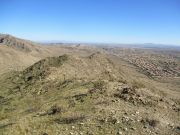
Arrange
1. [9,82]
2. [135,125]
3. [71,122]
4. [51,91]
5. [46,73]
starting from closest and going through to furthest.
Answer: [135,125] < [71,122] < [51,91] < [46,73] < [9,82]

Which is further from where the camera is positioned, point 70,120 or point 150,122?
point 70,120

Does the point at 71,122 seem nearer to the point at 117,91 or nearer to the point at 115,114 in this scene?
the point at 115,114

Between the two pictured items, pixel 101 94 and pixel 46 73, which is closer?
pixel 101 94

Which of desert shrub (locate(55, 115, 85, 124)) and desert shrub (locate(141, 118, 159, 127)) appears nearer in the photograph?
desert shrub (locate(141, 118, 159, 127))

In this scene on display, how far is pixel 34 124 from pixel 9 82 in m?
23.9

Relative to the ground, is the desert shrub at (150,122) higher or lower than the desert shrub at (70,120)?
higher

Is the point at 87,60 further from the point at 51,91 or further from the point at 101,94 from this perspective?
the point at 101,94

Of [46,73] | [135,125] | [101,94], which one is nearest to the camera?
[135,125]

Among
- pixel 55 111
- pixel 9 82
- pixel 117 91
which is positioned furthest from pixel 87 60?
pixel 55 111

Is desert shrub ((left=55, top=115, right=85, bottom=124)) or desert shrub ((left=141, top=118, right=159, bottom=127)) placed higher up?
desert shrub ((left=141, top=118, right=159, bottom=127))

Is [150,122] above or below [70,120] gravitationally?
above

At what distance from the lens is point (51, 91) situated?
25.0 m

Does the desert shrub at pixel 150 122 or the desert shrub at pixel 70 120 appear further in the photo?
the desert shrub at pixel 70 120

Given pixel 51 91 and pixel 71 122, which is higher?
pixel 71 122
